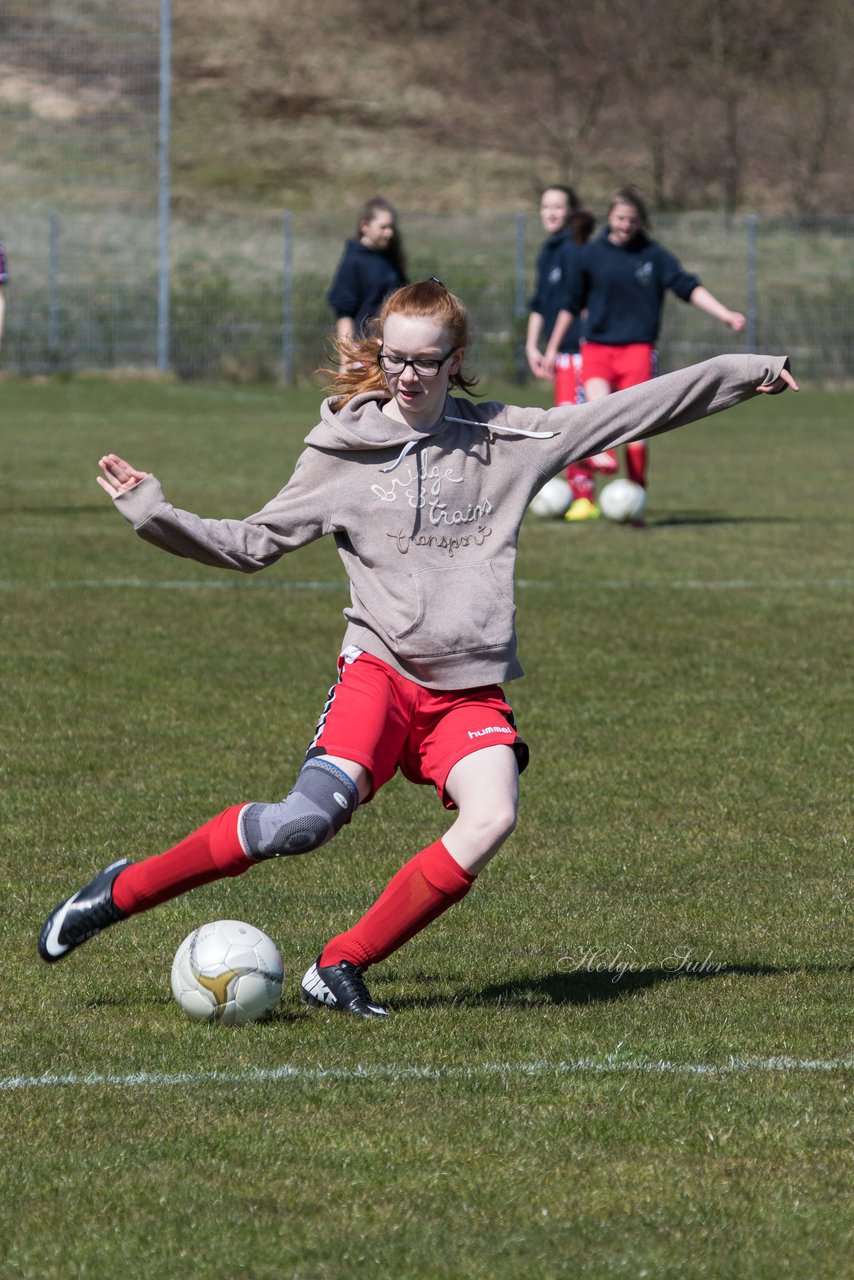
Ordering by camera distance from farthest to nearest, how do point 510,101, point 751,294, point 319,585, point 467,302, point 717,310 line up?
point 510,101 → point 751,294 → point 467,302 → point 717,310 → point 319,585

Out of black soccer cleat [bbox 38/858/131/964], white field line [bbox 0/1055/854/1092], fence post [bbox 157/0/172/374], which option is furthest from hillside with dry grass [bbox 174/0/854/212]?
white field line [bbox 0/1055/854/1092]

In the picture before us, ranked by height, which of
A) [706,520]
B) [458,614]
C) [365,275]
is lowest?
[706,520]

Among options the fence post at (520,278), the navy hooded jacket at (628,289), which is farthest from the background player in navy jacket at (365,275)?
the fence post at (520,278)

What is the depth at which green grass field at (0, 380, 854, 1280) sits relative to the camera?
352cm

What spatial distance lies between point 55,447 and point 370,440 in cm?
1616

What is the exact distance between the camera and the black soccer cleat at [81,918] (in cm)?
485

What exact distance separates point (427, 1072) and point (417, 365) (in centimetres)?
160

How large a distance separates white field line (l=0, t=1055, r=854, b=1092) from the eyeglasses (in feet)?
5.15

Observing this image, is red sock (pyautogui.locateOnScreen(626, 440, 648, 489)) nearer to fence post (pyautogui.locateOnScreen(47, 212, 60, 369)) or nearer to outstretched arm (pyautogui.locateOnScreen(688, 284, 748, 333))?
outstretched arm (pyautogui.locateOnScreen(688, 284, 748, 333))

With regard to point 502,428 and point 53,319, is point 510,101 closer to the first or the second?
point 53,319

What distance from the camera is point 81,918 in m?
4.85

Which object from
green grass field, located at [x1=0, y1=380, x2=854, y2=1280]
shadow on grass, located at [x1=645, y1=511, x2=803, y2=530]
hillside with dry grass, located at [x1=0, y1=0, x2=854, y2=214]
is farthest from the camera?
hillside with dry grass, located at [x1=0, y1=0, x2=854, y2=214]

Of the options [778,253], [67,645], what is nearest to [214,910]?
[67,645]

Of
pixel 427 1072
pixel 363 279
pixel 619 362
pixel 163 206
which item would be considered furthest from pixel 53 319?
pixel 427 1072
